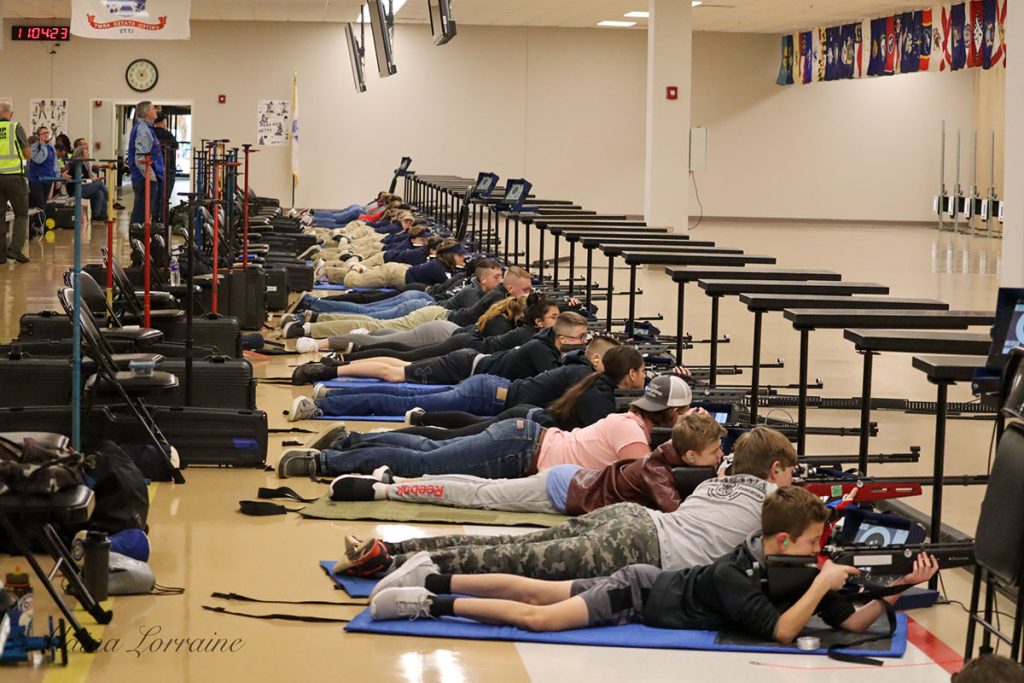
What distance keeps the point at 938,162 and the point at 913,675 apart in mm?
22896

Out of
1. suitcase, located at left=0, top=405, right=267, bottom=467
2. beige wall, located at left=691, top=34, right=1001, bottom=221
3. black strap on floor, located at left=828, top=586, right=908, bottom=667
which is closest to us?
black strap on floor, located at left=828, top=586, right=908, bottom=667

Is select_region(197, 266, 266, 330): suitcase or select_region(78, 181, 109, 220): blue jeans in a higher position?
select_region(78, 181, 109, 220): blue jeans

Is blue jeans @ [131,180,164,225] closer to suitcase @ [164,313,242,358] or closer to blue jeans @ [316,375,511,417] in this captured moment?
suitcase @ [164,313,242,358]

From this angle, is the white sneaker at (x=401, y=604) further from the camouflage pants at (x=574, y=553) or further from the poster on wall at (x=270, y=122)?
the poster on wall at (x=270, y=122)

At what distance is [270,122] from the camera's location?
24.7 m

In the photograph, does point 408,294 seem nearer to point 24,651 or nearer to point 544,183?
point 24,651

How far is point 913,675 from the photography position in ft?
13.1

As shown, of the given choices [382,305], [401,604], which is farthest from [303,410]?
[382,305]

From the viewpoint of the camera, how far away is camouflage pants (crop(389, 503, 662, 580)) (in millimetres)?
4410

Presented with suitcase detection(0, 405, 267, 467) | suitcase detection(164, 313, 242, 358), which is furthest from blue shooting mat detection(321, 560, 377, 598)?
suitcase detection(164, 313, 242, 358)

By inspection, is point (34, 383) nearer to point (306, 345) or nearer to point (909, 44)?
point (306, 345)

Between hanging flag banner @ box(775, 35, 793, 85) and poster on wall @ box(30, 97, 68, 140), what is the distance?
12475mm

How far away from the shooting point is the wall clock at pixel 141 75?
80.7ft

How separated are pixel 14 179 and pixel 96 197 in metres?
6.08
